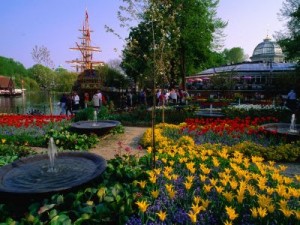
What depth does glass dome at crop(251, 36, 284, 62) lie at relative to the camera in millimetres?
58312

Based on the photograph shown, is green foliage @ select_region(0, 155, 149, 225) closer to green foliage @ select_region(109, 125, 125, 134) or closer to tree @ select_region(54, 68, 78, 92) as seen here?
green foliage @ select_region(109, 125, 125, 134)

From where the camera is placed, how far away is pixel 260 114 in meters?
16.4

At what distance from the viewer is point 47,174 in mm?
5629

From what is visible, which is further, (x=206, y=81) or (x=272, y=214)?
(x=206, y=81)

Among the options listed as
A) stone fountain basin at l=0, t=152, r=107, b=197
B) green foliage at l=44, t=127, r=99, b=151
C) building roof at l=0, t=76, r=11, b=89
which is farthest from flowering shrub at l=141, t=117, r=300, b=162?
building roof at l=0, t=76, r=11, b=89

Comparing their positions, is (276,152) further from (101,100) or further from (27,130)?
(101,100)

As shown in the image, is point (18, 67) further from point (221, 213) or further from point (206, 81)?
point (221, 213)

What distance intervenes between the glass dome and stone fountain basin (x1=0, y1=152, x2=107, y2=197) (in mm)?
58541

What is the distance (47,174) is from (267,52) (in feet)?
205

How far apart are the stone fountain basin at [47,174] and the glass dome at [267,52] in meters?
58.5

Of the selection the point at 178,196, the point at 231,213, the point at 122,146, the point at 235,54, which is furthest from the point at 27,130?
the point at 235,54

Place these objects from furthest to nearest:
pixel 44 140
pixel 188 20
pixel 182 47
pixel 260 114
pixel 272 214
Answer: pixel 182 47 < pixel 188 20 < pixel 260 114 < pixel 44 140 < pixel 272 214

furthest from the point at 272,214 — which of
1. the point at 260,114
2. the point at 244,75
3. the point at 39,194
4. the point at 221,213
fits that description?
the point at 244,75

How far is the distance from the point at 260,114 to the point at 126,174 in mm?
13169
